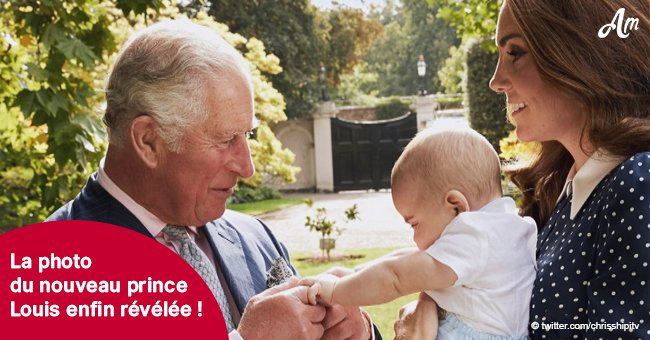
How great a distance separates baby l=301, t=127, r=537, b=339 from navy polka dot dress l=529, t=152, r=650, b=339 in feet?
0.24

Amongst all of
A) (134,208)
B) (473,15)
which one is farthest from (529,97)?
(473,15)

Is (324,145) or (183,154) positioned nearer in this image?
(183,154)

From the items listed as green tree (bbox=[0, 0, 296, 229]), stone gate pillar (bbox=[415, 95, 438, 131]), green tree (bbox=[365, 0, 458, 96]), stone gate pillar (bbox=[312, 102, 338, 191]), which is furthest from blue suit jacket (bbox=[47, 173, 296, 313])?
green tree (bbox=[365, 0, 458, 96])

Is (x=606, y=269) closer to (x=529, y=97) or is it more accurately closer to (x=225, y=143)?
(x=529, y=97)

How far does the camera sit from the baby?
5.65ft

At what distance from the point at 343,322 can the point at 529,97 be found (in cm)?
70

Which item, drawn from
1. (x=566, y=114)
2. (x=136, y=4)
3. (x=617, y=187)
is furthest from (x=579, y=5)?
(x=136, y=4)

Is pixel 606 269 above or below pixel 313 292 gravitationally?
above

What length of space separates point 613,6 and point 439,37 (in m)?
42.0

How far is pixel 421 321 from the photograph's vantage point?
5.96ft

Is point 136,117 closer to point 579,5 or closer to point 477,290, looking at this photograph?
point 477,290

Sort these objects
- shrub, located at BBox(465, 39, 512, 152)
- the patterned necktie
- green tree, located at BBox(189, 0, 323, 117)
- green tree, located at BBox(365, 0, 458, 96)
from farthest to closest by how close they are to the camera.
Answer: green tree, located at BBox(365, 0, 458, 96) → green tree, located at BBox(189, 0, 323, 117) → shrub, located at BBox(465, 39, 512, 152) → the patterned necktie

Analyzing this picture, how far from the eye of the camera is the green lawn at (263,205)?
655 inches

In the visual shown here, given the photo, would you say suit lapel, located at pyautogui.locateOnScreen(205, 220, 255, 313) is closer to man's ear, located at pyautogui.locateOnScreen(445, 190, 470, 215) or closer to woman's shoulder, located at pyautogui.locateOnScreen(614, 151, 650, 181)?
man's ear, located at pyautogui.locateOnScreen(445, 190, 470, 215)
